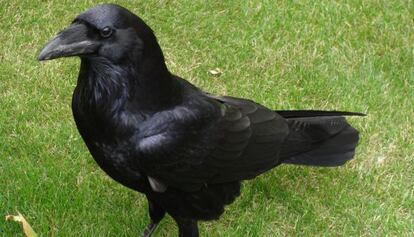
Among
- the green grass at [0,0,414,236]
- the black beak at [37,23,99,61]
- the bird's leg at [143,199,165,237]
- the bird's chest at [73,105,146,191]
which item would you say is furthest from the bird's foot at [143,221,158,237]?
the black beak at [37,23,99,61]

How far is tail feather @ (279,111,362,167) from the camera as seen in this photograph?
154 inches

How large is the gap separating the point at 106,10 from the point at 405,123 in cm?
278

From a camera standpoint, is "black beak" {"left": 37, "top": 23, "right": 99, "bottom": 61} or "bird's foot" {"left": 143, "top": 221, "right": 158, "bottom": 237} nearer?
"black beak" {"left": 37, "top": 23, "right": 99, "bottom": 61}

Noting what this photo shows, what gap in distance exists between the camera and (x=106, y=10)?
291cm

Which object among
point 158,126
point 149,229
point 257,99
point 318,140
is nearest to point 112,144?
point 158,126

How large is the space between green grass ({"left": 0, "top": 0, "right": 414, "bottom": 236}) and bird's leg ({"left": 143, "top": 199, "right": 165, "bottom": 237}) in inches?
5.5

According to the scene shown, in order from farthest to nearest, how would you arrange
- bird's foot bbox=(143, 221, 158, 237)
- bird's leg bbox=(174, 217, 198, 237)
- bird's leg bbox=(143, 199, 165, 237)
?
bird's foot bbox=(143, 221, 158, 237)
bird's leg bbox=(143, 199, 165, 237)
bird's leg bbox=(174, 217, 198, 237)

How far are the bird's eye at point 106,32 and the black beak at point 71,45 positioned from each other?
4 centimetres

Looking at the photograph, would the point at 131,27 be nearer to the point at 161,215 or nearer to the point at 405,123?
the point at 161,215

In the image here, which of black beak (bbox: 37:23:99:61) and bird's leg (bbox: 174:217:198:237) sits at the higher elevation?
black beak (bbox: 37:23:99:61)

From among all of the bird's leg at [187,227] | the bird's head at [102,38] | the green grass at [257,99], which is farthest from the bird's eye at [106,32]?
the green grass at [257,99]

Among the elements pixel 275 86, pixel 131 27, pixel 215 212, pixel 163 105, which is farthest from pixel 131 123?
pixel 275 86

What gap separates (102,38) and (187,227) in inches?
46.8

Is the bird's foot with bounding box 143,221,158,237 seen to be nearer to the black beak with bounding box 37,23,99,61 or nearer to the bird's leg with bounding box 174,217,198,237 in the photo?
the bird's leg with bounding box 174,217,198,237
